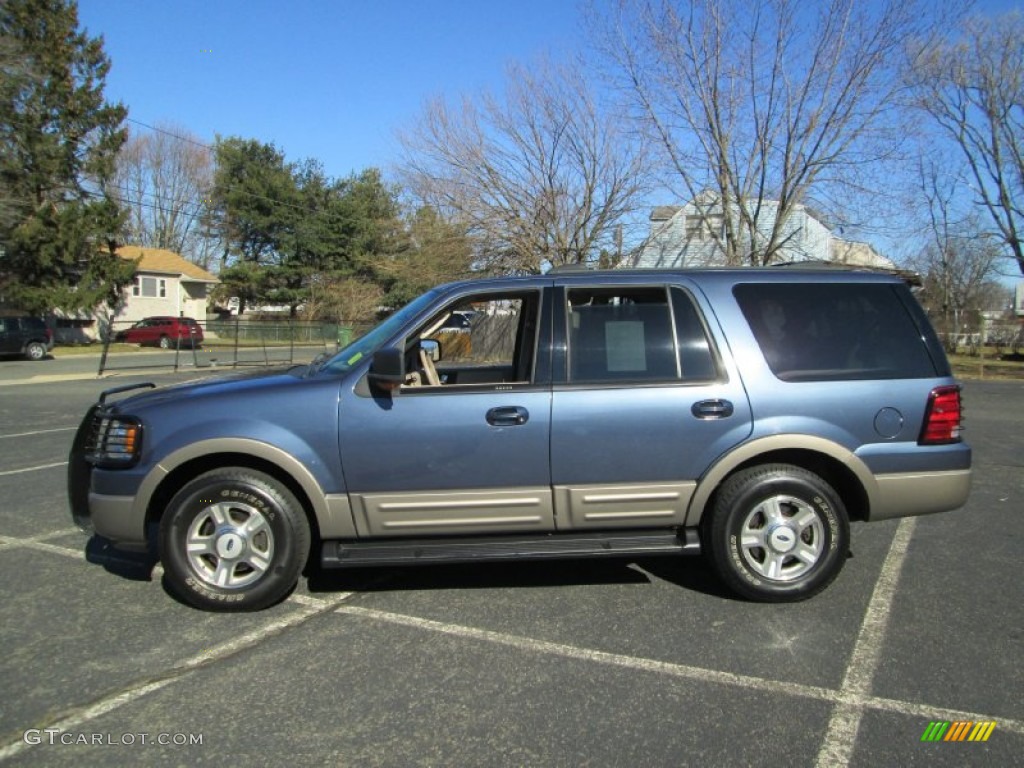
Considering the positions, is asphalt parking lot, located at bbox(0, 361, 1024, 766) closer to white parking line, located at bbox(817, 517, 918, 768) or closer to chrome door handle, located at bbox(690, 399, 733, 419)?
white parking line, located at bbox(817, 517, 918, 768)

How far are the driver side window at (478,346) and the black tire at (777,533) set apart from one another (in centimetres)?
131

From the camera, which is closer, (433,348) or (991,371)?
A: (433,348)

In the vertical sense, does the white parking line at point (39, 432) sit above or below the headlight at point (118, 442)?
below

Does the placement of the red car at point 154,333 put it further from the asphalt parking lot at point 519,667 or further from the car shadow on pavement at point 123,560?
the asphalt parking lot at point 519,667

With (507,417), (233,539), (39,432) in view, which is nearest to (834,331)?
(507,417)

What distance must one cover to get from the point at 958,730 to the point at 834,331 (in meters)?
2.13

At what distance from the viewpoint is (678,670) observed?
3.30m

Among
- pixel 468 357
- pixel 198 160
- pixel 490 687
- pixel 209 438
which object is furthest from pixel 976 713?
pixel 198 160

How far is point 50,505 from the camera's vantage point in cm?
623

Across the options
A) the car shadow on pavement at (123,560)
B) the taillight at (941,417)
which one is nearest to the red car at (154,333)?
the car shadow on pavement at (123,560)

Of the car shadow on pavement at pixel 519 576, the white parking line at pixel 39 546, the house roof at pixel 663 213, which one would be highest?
the house roof at pixel 663 213

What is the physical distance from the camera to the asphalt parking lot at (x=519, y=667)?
9.00ft

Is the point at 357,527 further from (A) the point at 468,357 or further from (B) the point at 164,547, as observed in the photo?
(A) the point at 468,357

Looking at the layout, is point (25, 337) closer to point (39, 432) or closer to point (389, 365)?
point (39, 432)
